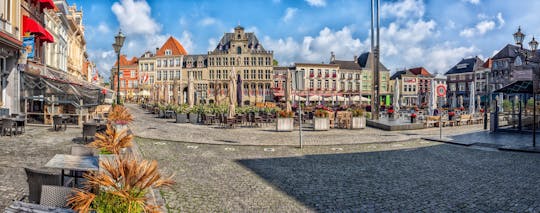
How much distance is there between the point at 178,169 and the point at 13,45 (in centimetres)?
1521

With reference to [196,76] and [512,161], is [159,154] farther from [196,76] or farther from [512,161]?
[196,76]

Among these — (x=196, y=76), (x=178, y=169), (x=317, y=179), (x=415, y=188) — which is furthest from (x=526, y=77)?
(x=196, y=76)

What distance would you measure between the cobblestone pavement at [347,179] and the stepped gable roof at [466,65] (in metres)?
77.7

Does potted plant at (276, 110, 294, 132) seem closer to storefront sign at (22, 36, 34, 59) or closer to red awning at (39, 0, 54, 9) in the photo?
storefront sign at (22, 36, 34, 59)

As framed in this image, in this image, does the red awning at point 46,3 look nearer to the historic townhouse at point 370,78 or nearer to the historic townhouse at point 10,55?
the historic townhouse at point 10,55

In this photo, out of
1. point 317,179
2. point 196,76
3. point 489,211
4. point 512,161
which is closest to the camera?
point 489,211

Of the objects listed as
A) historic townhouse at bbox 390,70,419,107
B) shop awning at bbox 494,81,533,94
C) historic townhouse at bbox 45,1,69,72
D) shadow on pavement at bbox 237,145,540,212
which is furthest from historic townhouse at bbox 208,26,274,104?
shadow on pavement at bbox 237,145,540,212

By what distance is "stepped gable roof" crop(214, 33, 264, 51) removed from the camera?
70875 mm

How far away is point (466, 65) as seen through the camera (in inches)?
3125

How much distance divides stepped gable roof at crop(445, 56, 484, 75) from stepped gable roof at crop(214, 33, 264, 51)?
5050 centimetres

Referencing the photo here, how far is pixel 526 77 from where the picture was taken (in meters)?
14.1

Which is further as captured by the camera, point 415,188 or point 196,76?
point 196,76

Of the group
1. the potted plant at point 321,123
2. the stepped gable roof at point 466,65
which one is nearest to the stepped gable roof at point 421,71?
the stepped gable roof at point 466,65

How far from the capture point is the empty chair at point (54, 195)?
12.1 ft
